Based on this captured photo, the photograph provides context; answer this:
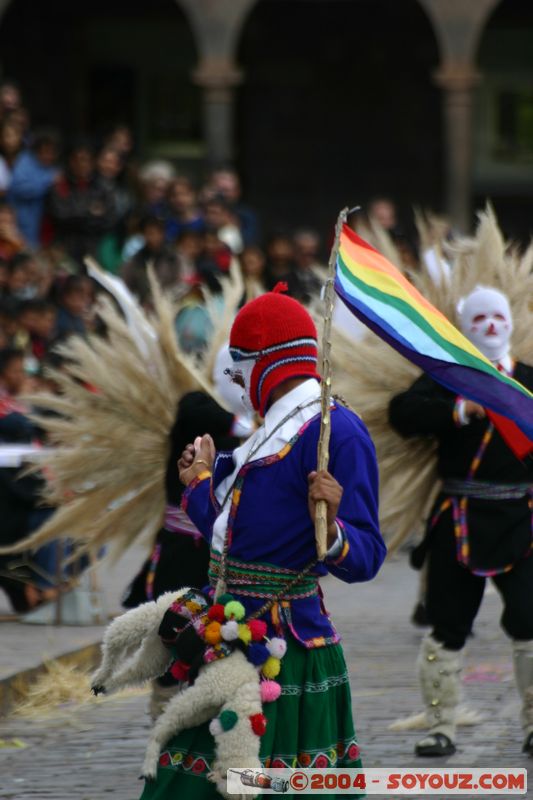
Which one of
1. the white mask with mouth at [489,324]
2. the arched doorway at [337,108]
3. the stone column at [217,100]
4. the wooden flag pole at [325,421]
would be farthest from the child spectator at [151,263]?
the arched doorway at [337,108]

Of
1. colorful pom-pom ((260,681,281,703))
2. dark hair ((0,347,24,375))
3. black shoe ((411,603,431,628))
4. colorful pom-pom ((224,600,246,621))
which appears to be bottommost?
black shoe ((411,603,431,628))

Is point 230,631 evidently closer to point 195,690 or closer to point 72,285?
point 195,690

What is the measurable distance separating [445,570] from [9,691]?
206cm

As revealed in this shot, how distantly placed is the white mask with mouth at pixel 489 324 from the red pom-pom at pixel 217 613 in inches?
99.5

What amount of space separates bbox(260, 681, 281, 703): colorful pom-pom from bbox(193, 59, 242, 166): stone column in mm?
16409

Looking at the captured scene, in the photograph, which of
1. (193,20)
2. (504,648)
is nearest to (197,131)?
(193,20)

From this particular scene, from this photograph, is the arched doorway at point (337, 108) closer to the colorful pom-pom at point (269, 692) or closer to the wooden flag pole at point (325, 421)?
the wooden flag pole at point (325, 421)

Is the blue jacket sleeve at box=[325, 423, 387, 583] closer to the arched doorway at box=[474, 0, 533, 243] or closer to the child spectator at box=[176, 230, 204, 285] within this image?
the child spectator at box=[176, 230, 204, 285]

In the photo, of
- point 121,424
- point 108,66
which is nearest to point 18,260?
point 121,424

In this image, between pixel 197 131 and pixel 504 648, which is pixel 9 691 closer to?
pixel 504 648

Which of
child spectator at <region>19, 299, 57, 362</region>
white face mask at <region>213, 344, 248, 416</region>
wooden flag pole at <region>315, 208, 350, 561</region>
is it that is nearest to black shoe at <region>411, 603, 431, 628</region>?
white face mask at <region>213, 344, 248, 416</region>

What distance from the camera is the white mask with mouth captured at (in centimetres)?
718

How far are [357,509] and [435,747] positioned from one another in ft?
8.38

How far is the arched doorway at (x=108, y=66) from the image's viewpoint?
2428 cm
